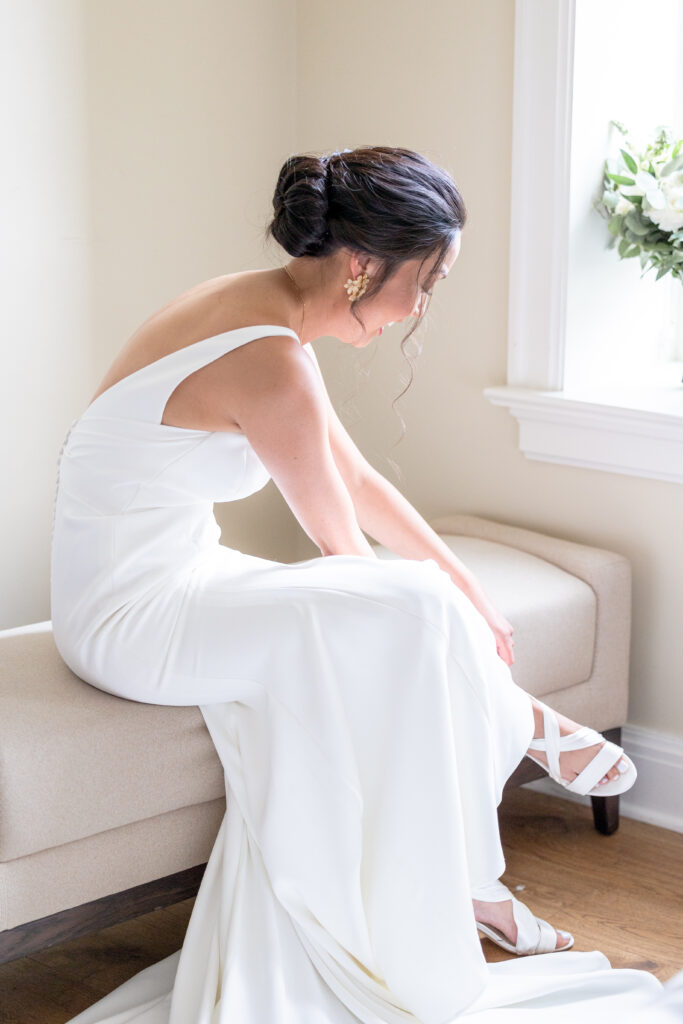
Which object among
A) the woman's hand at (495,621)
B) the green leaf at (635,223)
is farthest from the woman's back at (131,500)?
the green leaf at (635,223)

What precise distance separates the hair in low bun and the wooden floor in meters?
1.21

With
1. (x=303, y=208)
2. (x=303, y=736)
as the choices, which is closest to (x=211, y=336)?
(x=303, y=208)

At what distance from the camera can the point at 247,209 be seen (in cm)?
300

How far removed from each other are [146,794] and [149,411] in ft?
1.88

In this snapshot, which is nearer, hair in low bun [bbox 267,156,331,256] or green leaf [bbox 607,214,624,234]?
hair in low bun [bbox 267,156,331,256]

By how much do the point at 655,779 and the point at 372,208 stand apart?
4.72 feet

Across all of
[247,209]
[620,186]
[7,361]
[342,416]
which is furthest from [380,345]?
[7,361]

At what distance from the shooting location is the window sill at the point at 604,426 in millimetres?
2445

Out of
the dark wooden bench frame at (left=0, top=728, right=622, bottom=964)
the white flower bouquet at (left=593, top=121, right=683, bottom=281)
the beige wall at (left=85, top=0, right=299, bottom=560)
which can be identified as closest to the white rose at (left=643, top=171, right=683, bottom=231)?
the white flower bouquet at (left=593, top=121, right=683, bottom=281)

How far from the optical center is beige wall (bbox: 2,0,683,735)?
2.62 metres

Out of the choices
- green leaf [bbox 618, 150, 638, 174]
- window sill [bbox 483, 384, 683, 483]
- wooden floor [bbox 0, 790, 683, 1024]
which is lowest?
wooden floor [bbox 0, 790, 683, 1024]

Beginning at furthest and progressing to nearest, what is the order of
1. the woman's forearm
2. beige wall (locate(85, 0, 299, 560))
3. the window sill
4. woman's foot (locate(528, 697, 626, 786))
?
beige wall (locate(85, 0, 299, 560)) < the window sill < the woman's forearm < woman's foot (locate(528, 697, 626, 786))

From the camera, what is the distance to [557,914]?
7.28ft

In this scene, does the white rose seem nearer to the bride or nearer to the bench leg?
the bride
